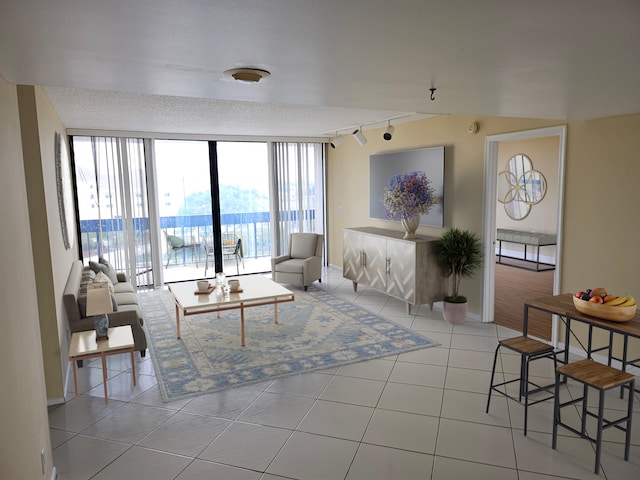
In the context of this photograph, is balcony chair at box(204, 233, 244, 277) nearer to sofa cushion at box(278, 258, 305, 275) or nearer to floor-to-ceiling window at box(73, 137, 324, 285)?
floor-to-ceiling window at box(73, 137, 324, 285)

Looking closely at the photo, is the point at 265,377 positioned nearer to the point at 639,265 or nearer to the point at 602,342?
the point at 602,342

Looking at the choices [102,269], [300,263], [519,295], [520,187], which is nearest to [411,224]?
[300,263]

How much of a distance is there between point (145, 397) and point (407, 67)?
3.23 metres

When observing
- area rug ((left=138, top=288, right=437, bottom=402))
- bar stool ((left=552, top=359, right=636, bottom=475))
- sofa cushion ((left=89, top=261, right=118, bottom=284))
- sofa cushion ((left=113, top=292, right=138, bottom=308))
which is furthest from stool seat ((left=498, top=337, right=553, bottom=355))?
sofa cushion ((left=89, top=261, right=118, bottom=284))

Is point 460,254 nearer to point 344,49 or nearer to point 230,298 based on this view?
point 230,298

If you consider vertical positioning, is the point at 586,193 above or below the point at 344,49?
below

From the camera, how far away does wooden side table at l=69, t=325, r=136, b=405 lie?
11.8ft

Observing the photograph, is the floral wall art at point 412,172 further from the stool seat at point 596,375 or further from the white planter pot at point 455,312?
the stool seat at point 596,375

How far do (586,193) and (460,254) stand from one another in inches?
59.4

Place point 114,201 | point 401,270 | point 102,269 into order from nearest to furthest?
point 102,269 < point 401,270 < point 114,201

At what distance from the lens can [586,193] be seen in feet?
14.0

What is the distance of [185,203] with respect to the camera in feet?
31.1

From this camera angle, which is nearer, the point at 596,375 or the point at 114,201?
the point at 596,375

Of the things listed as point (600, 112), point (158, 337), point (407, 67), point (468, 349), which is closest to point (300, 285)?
point (158, 337)
